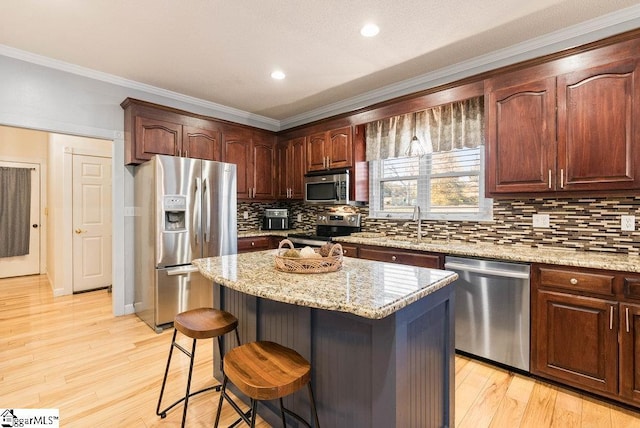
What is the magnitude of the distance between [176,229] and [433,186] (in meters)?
2.81

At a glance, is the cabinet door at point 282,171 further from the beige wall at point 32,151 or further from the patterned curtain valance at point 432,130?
the beige wall at point 32,151

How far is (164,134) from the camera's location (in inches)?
144

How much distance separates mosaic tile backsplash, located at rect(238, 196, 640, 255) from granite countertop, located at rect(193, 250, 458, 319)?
1603 mm

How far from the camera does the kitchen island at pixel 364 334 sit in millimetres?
1271

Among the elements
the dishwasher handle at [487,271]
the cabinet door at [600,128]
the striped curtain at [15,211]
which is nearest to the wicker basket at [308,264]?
the dishwasher handle at [487,271]

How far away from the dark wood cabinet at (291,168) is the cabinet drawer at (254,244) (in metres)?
0.76

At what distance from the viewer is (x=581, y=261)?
6.81 feet

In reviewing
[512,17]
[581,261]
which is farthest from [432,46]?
[581,261]

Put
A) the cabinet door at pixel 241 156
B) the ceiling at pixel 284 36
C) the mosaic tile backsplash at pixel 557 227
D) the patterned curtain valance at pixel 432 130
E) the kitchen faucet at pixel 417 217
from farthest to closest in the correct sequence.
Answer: the cabinet door at pixel 241 156, the kitchen faucet at pixel 417 217, the patterned curtain valance at pixel 432 130, the mosaic tile backsplash at pixel 557 227, the ceiling at pixel 284 36

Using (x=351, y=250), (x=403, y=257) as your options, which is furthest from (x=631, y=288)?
(x=351, y=250)

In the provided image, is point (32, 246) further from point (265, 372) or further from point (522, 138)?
point (522, 138)

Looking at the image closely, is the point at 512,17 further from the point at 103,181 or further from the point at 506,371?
the point at 103,181

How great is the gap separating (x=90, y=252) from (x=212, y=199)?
268cm

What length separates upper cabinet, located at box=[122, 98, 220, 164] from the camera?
3.45 m
